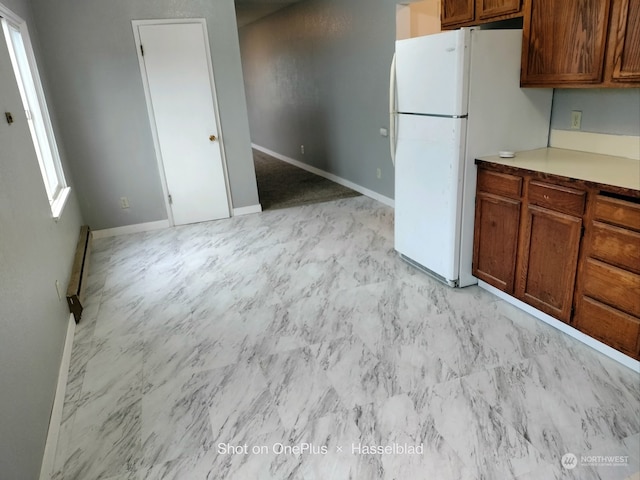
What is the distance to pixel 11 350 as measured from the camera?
1.72 meters

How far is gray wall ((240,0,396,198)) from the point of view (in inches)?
189

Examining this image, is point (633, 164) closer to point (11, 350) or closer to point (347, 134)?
point (11, 350)

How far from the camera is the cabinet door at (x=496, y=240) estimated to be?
269cm

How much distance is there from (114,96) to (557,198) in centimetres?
402

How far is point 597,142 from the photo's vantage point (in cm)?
270

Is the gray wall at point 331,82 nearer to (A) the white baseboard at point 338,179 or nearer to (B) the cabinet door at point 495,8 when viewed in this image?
(A) the white baseboard at point 338,179

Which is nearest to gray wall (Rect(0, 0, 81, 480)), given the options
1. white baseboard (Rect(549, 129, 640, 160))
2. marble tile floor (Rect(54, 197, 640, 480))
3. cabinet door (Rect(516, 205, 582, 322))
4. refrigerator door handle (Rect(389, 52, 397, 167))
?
marble tile floor (Rect(54, 197, 640, 480))

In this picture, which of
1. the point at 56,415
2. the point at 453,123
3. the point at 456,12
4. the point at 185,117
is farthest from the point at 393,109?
the point at 56,415

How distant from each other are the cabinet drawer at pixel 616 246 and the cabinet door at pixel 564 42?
0.84 metres

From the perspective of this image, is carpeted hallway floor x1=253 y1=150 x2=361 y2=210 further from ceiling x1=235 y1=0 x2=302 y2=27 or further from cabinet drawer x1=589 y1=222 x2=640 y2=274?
cabinet drawer x1=589 y1=222 x2=640 y2=274

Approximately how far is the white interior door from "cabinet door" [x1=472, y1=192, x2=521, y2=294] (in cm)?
293

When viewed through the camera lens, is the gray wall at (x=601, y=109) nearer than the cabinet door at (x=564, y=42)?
No

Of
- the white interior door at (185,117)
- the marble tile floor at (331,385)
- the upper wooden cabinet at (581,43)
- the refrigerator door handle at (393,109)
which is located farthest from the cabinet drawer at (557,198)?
the white interior door at (185,117)

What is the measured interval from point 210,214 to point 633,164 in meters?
3.88
